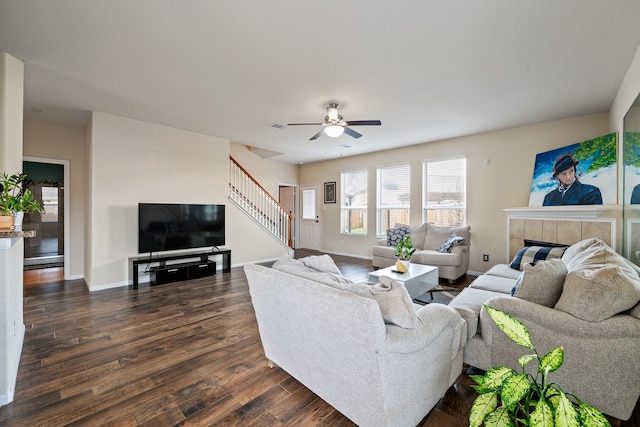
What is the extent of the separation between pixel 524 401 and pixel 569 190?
14.2ft

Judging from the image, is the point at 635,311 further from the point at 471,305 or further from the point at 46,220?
the point at 46,220

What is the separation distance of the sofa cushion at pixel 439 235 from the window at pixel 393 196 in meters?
0.87

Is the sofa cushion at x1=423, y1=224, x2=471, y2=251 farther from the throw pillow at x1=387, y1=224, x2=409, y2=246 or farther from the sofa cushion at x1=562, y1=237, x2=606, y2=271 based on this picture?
the sofa cushion at x1=562, y1=237, x2=606, y2=271

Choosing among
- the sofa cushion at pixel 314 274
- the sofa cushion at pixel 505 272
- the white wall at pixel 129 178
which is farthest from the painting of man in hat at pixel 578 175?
the white wall at pixel 129 178

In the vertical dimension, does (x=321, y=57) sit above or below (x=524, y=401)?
above

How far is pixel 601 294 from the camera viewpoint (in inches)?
61.3

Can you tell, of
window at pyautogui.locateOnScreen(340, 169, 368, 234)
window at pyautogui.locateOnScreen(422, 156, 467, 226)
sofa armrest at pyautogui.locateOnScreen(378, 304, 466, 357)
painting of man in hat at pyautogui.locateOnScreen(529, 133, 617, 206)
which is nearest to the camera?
sofa armrest at pyautogui.locateOnScreen(378, 304, 466, 357)

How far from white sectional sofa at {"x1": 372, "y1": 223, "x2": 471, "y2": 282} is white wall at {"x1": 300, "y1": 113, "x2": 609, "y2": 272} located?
0.37 metres

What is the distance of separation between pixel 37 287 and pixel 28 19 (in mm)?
4151

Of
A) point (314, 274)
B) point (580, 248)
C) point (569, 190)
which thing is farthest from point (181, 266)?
point (569, 190)

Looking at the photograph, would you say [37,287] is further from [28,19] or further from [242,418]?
[242,418]

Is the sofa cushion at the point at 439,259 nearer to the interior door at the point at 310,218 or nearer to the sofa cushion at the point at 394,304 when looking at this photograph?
the sofa cushion at the point at 394,304

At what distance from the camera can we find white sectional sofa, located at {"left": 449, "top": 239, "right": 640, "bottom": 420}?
5.01 ft

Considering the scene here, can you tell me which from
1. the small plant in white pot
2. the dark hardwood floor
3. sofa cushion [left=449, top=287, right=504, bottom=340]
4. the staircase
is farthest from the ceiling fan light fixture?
the staircase
